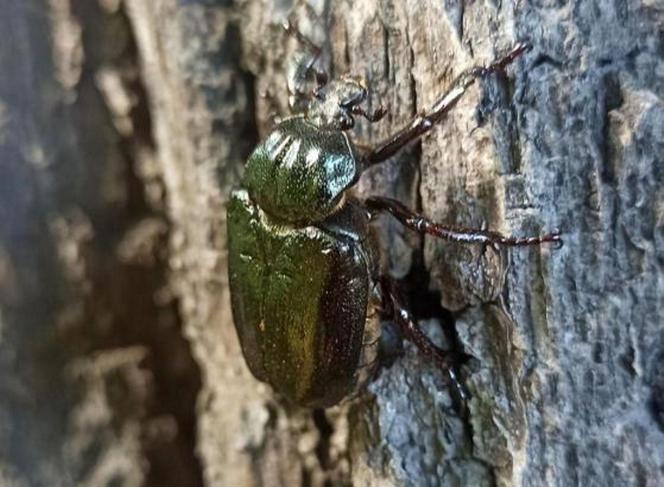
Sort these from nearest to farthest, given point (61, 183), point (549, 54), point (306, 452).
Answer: point (549, 54) < point (306, 452) < point (61, 183)

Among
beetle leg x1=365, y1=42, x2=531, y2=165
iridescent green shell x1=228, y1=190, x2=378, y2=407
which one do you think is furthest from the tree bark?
iridescent green shell x1=228, y1=190, x2=378, y2=407

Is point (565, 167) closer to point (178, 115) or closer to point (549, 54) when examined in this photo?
point (549, 54)

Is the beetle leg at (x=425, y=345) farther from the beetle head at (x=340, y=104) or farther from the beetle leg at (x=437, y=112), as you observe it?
the beetle head at (x=340, y=104)

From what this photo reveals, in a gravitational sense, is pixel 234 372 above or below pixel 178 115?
below

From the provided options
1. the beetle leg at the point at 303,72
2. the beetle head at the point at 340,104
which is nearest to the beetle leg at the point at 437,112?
the beetle head at the point at 340,104

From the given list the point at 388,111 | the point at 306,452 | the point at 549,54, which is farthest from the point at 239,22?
the point at 306,452
